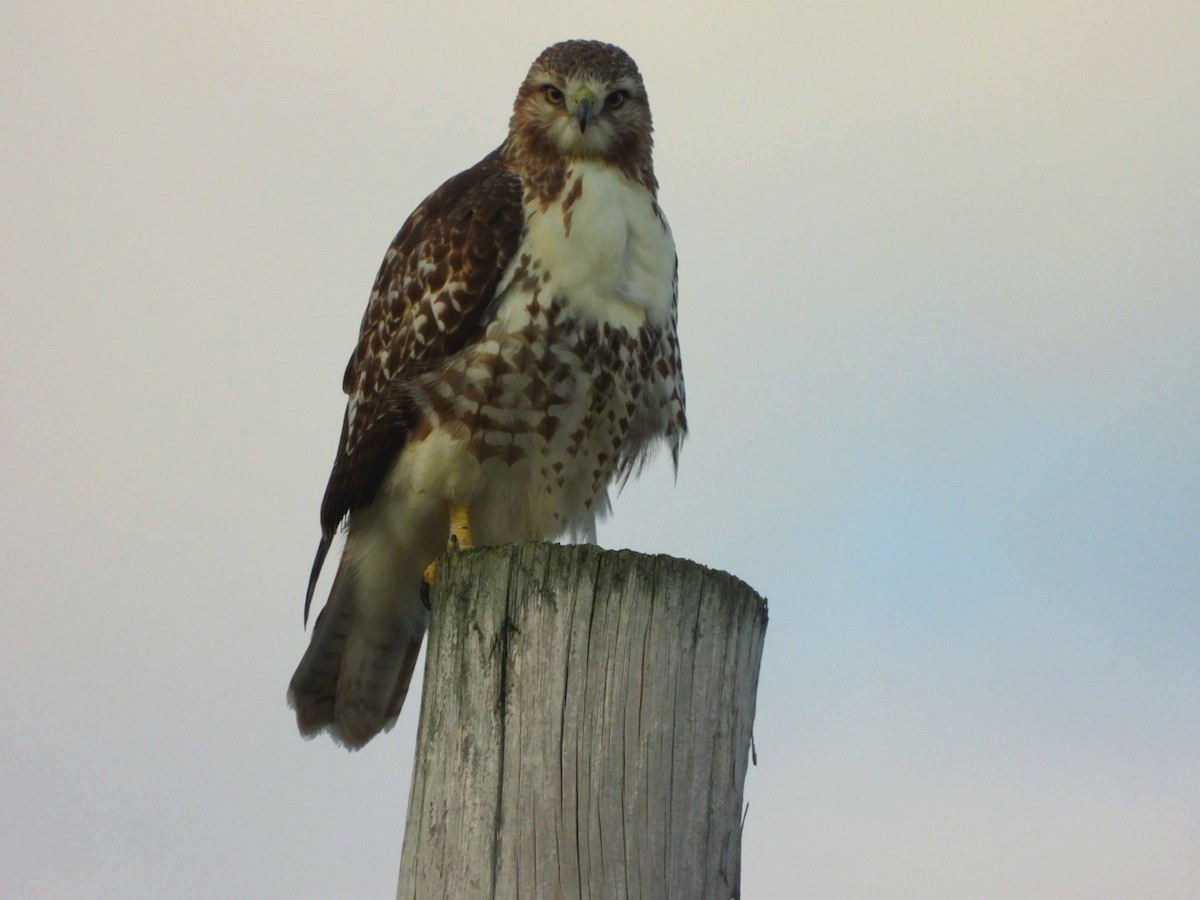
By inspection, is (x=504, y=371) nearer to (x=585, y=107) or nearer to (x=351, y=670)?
(x=585, y=107)

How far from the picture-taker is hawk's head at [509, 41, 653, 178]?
512 centimetres

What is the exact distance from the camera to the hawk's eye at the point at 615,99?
523cm

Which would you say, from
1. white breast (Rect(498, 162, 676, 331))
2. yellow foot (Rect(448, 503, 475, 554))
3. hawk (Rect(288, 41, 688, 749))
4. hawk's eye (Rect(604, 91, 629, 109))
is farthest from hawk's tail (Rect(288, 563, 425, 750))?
hawk's eye (Rect(604, 91, 629, 109))

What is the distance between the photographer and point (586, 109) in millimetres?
5094

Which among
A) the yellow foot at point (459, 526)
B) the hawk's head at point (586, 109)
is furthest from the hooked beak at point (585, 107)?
the yellow foot at point (459, 526)

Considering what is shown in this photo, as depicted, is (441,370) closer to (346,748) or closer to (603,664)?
(346,748)

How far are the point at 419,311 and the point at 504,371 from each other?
0.43 meters

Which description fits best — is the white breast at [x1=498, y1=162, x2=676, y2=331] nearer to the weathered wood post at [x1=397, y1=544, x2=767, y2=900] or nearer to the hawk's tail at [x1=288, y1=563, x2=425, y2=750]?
the hawk's tail at [x1=288, y1=563, x2=425, y2=750]

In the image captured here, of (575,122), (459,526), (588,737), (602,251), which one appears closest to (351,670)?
(459,526)

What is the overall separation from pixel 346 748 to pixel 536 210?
1.78 m

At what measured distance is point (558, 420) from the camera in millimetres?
4746

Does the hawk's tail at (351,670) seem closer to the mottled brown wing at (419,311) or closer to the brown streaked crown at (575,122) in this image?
the mottled brown wing at (419,311)

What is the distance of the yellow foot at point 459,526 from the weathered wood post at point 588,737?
6.36 feet

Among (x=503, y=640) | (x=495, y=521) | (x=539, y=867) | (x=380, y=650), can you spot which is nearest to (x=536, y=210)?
(x=495, y=521)
